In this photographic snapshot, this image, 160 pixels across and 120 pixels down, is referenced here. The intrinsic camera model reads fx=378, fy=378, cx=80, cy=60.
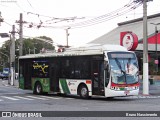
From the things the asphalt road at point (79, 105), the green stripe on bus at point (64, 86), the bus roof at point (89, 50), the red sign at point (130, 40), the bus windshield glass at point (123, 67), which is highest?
the red sign at point (130, 40)

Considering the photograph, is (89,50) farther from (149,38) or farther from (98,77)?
→ (149,38)

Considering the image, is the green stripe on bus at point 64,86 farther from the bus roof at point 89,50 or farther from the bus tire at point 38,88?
the bus tire at point 38,88

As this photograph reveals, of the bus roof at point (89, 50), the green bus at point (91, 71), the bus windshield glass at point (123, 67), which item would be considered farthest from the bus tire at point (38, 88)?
the bus windshield glass at point (123, 67)

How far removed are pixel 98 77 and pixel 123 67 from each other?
1.64m

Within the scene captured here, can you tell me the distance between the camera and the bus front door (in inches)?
894

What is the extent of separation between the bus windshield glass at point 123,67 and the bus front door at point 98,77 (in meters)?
0.72

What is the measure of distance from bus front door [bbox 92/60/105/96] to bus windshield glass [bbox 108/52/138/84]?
28.2 inches

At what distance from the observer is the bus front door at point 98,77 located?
22703 millimetres

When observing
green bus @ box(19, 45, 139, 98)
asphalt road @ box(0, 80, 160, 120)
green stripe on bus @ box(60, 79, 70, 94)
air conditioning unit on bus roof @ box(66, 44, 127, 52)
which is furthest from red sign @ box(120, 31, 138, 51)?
asphalt road @ box(0, 80, 160, 120)

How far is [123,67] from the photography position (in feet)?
75.3

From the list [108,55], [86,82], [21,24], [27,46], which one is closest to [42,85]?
[86,82]

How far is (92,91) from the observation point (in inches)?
915

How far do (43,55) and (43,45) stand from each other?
105m

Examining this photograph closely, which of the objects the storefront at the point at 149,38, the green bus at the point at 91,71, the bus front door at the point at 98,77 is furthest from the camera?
the storefront at the point at 149,38
